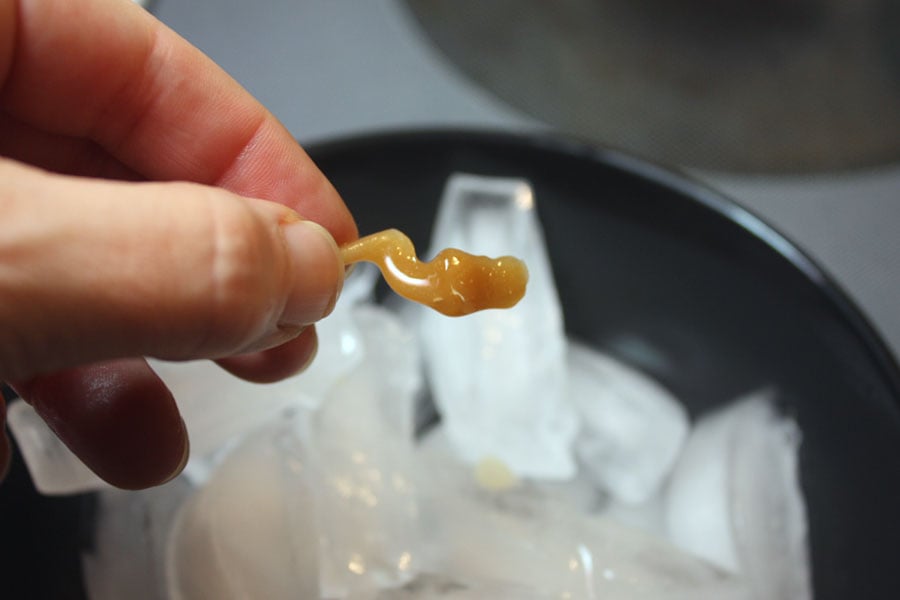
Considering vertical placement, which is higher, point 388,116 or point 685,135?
point 685,135

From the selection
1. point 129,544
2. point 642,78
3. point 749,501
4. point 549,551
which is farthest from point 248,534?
point 642,78

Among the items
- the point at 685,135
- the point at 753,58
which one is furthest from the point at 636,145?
the point at 753,58

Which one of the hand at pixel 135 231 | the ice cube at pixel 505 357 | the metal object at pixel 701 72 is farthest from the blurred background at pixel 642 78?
the hand at pixel 135 231

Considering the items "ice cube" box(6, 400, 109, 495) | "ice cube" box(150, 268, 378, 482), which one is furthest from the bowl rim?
"ice cube" box(6, 400, 109, 495)

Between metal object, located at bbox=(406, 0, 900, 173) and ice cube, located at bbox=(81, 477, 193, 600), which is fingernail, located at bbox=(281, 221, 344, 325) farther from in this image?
metal object, located at bbox=(406, 0, 900, 173)

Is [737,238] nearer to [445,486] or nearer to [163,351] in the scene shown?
[445,486]

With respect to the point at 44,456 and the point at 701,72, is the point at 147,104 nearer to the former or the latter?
the point at 44,456

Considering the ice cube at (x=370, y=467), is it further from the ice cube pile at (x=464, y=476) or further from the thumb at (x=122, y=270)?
the thumb at (x=122, y=270)

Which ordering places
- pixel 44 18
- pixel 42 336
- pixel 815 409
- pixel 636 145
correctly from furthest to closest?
pixel 636 145 → pixel 815 409 → pixel 44 18 → pixel 42 336
